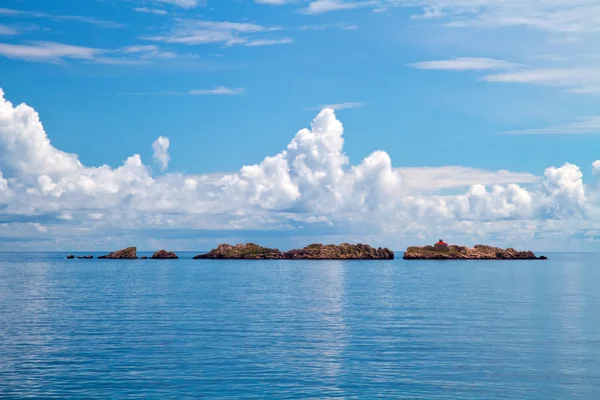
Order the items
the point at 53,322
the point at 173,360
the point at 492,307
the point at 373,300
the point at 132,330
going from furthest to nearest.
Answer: the point at 373,300 → the point at 492,307 → the point at 53,322 → the point at 132,330 → the point at 173,360

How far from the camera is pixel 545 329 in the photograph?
70875mm

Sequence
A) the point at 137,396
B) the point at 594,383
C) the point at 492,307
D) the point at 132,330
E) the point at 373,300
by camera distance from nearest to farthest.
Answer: the point at 137,396 < the point at 594,383 < the point at 132,330 < the point at 492,307 < the point at 373,300

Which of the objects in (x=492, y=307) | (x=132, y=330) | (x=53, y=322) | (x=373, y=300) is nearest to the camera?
(x=132, y=330)

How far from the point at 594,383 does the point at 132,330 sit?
46.8m

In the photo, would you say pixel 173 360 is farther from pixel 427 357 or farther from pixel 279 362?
pixel 427 357

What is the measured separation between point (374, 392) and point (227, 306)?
2236 inches

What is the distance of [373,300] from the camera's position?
10819 centimetres

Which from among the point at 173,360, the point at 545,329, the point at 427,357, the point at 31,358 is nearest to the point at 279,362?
the point at 173,360

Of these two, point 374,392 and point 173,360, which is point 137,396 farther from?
point 374,392

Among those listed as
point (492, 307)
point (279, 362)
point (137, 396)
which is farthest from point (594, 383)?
point (492, 307)

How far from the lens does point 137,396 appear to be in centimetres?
4028

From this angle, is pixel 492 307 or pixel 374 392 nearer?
pixel 374 392

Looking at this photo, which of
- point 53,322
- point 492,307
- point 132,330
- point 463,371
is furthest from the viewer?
point 492,307

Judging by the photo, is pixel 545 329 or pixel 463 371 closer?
pixel 463 371
